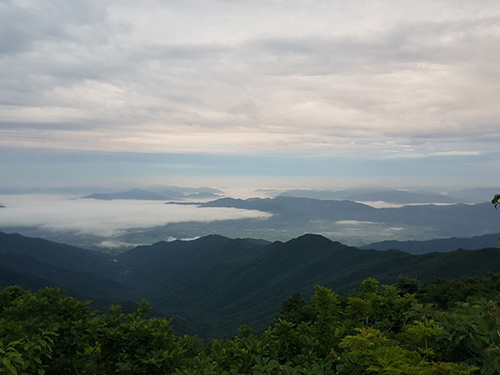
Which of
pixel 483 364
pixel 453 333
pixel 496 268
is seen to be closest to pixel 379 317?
pixel 453 333

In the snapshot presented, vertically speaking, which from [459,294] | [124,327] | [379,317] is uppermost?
[124,327]

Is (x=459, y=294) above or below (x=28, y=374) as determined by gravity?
below

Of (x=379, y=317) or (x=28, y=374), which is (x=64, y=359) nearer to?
(x=28, y=374)

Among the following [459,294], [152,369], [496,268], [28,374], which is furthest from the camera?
[496,268]

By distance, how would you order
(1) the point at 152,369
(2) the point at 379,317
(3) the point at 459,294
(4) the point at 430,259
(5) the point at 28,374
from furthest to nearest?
(4) the point at 430,259 < (3) the point at 459,294 < (2) the point at 379,317 < (1) the point at 152,369 < (5) the point at 28,374

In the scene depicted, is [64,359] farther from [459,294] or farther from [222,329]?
[222,329]

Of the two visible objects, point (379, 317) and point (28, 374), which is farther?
point (379, 317)

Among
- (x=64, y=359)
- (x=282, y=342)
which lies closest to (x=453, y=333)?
(x=282, y=342)
